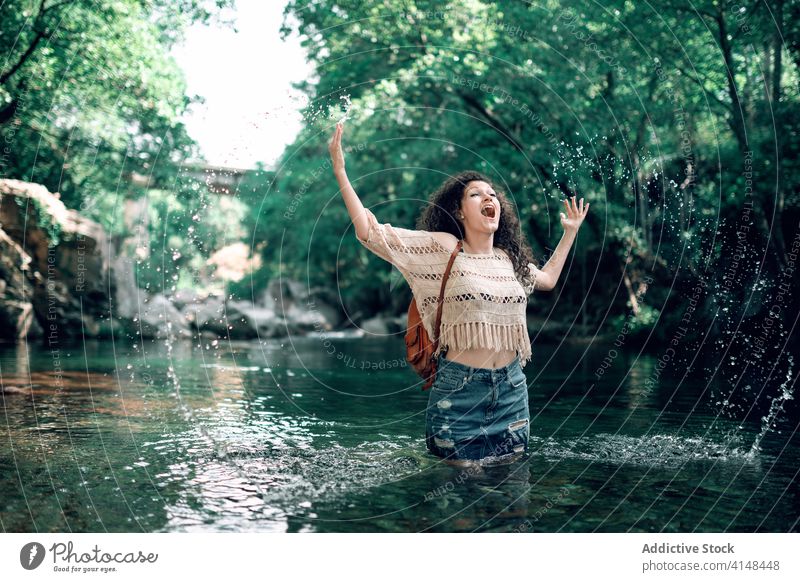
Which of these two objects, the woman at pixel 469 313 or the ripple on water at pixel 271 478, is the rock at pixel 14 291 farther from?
the woman at pixel 469 313

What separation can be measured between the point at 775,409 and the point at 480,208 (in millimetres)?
5567

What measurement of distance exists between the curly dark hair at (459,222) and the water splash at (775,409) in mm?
2677

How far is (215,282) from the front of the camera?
4788 cm

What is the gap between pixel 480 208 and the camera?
5527 mm

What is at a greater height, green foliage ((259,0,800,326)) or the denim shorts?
green foliage ((259,0,800,326))

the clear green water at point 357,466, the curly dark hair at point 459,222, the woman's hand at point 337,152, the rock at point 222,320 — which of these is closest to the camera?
the clear green water at point 357,466

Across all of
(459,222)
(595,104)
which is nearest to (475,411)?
(459,222)

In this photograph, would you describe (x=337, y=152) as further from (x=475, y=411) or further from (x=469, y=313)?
(x=475, y=411)

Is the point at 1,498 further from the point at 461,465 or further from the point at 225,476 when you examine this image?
the point at 461,465

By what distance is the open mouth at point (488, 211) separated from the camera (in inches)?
217

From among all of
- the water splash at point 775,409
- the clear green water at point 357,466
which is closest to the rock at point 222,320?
the clear green water at point 357,466

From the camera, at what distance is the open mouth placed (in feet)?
18.1

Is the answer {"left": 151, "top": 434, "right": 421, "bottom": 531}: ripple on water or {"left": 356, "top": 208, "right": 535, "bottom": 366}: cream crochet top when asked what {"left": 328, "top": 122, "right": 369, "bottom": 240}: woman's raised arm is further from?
{"left": 151, "top": 434, "right": 421, "bottom": 531}: ripple on water

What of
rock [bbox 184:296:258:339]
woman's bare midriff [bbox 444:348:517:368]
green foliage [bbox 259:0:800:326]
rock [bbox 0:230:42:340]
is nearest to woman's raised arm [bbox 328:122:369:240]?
woman's bare midriff [bbox 444:348:517:368]
